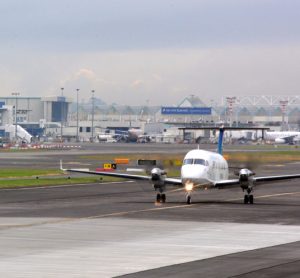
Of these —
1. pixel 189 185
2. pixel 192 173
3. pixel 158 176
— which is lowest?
pixel 189 185

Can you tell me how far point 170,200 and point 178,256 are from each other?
28596 mm

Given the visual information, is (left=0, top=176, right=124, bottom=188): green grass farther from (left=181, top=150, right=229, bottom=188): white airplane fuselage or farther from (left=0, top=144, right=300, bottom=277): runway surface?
(left=181, top=150, right=229, bottom=188): white airplane fuselage

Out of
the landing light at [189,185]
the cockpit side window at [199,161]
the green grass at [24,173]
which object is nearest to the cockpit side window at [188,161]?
the cockpit side window at [199,161]

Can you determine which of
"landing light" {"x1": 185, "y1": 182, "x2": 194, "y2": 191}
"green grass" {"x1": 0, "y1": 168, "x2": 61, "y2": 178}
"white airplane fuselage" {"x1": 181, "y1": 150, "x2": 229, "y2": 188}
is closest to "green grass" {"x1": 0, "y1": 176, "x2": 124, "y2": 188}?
"green grass" {"x1": 0, "y1": 168, "x2": 61, "y2": 178}

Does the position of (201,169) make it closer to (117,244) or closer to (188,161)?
(188,161)

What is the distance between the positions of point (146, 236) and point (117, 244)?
10.1ft

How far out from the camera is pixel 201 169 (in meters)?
53.7

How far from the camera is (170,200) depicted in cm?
5884

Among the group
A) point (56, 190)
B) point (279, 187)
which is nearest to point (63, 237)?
point (56, 190)

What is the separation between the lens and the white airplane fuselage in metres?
53.3

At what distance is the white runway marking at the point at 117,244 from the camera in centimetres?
2773

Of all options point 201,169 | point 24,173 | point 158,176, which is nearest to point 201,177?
point 201,169

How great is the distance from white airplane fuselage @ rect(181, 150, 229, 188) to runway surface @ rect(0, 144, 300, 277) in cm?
148

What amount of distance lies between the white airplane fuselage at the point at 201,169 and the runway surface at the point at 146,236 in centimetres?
148
